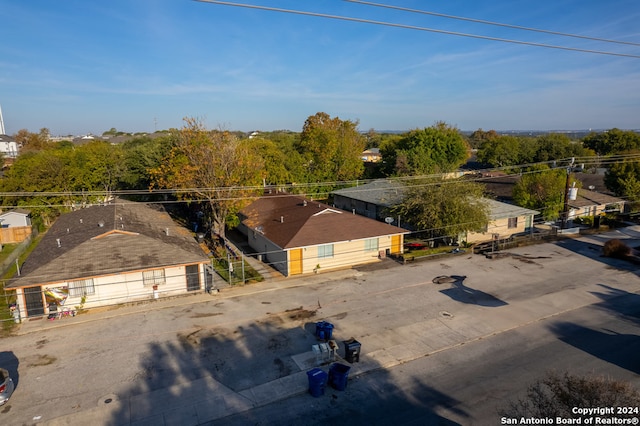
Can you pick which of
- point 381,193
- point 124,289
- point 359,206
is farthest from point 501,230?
point 124,289

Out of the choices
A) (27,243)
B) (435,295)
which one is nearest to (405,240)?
(435,295)

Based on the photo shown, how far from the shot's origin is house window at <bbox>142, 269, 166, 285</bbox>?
2195 centimetres

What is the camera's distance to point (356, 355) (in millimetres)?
15430

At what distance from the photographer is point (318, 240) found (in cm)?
2611

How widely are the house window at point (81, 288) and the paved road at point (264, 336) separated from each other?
1.40 meters

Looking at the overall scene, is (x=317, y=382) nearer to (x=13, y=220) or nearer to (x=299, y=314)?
(x=299, y=314)

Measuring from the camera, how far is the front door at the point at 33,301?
19766 mm

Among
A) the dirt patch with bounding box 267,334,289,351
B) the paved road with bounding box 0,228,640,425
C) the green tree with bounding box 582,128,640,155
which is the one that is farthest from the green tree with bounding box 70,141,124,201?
the green tree with bounding box 582,128,640,155

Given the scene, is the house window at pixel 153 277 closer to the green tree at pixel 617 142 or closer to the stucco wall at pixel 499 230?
the stucco wall at pixel 499 230

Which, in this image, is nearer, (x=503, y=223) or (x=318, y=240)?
(x=318, y=240)

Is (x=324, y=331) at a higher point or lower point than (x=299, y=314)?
higher

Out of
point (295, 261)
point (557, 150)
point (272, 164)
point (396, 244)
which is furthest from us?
point (557, 150)

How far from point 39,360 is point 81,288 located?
5.41 meters

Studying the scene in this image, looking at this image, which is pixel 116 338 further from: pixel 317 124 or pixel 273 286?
pixel 317 124
